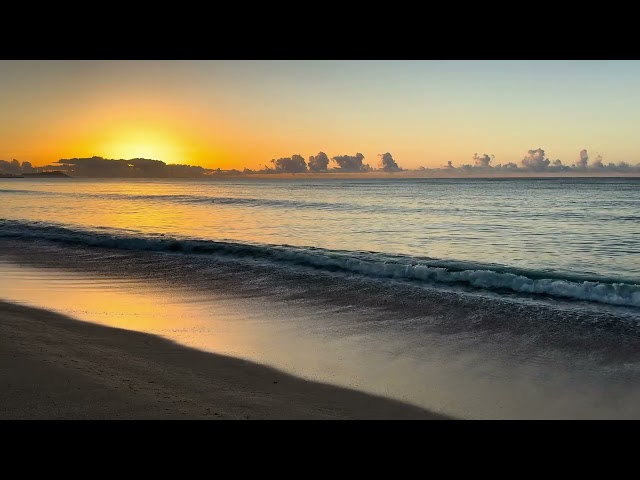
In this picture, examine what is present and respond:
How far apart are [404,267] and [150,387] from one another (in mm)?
9032

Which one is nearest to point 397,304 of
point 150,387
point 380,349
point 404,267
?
point 380,349

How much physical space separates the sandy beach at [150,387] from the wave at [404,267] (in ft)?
23.4

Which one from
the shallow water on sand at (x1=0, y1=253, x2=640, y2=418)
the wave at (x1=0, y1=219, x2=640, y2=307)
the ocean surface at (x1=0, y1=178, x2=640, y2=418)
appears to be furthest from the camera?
the wave at (x1=0, y1=219, x2=640, y2=307)

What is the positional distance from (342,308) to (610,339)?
13.8ft

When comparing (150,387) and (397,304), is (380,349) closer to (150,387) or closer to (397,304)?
(150,387)

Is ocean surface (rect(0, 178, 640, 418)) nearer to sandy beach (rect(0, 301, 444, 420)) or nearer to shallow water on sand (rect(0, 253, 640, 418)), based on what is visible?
shallow water on sand (rect(0, 253, 640, 418))

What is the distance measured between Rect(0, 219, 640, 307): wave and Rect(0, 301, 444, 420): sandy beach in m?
7.14

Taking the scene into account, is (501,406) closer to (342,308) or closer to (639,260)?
(342,308)

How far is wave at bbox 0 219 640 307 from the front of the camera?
1090 centimetres

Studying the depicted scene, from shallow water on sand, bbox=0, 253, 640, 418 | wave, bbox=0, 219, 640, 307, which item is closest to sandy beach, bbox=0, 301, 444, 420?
shallow water on sand, bbox=0, 253, 640, 418
